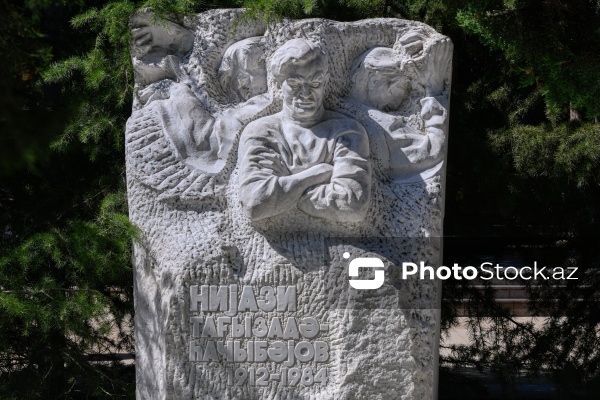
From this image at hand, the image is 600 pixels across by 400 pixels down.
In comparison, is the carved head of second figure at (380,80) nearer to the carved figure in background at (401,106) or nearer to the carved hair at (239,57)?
the carved figure in background at (401,106)

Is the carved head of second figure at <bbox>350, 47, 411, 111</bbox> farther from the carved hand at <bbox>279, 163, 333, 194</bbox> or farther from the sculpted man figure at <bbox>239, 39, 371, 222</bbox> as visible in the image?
the carved hand at <bbox>279, 163, 333, 194</bbox>

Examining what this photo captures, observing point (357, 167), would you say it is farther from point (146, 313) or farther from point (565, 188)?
point (565, 188)

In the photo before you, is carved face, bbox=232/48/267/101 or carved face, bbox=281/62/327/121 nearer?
carved face, bbox=281/62/327/121

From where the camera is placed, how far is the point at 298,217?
4316 mm

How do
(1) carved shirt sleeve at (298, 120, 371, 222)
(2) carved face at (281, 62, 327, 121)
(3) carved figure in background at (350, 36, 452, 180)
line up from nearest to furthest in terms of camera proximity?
(1) carved shirt sleeve at (298, 120, 371, 222) → (2) carved face at (281, 62, 327, 121) → (3) carved figure in background at (350, 36, 452, 180)

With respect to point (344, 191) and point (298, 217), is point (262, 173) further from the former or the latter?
point (344, 191)

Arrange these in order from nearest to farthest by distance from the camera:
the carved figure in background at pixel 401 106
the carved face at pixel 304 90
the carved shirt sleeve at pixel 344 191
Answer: the carved shirt sleeve at pixel 344 191
the carved face at pixel 304 90
the carved figure in background at pixel 401 106

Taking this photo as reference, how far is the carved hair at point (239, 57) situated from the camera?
455 centimetres

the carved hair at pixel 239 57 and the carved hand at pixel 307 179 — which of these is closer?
the carved hand at pixel 307 179

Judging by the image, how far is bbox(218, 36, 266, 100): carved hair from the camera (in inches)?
179

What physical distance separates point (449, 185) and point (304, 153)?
137 cm

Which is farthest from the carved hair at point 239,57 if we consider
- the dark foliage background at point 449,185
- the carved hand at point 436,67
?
the carved hand at point 436,67

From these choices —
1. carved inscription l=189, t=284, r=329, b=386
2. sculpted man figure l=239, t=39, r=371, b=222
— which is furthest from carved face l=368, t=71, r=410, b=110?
carved inscription l=189, t=284, r=329, b=386

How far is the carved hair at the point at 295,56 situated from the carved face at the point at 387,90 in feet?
0.89
